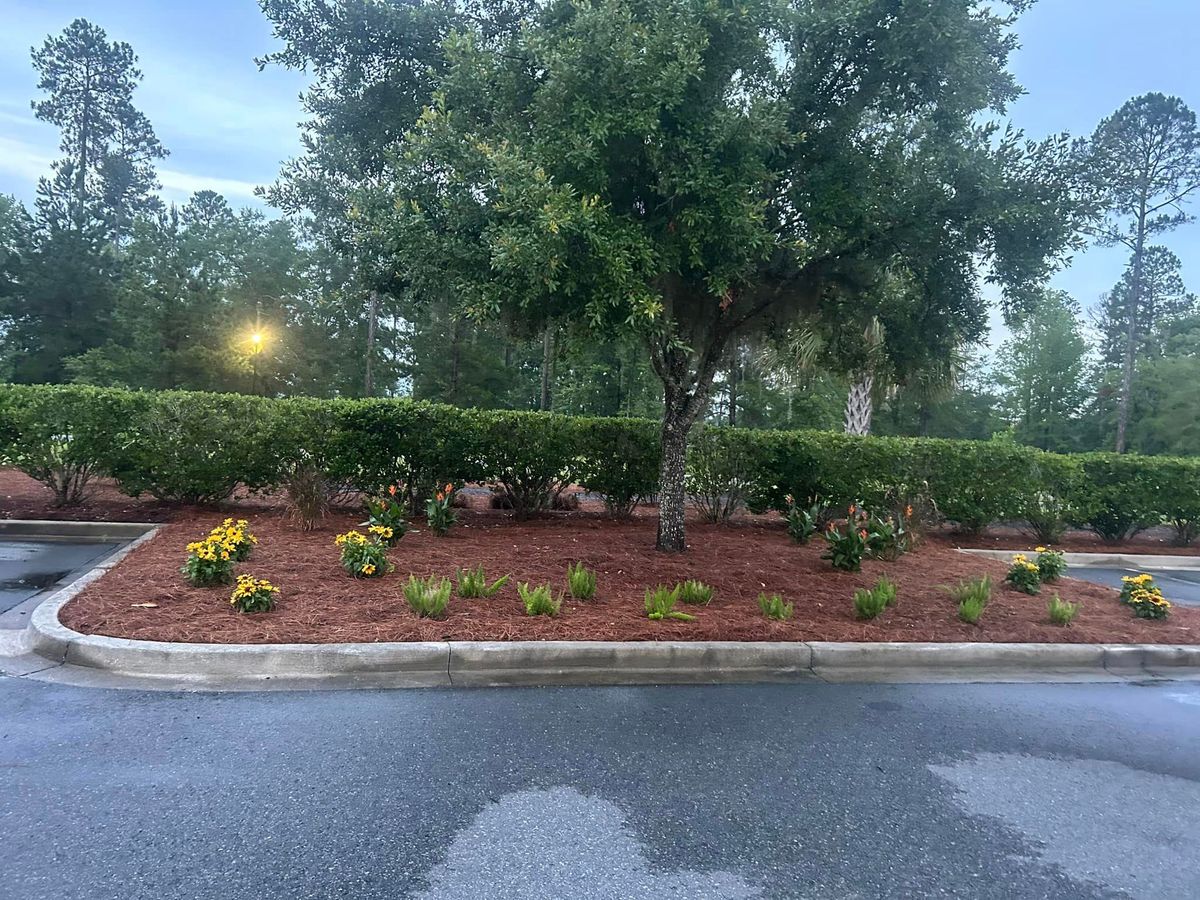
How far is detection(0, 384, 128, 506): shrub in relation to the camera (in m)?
9.40

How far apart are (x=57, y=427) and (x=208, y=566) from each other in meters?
5.49

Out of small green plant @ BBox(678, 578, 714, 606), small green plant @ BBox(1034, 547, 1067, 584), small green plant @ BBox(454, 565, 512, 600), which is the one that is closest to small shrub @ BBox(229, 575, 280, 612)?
small green plant @ BBox(454, 565, 512, 600)

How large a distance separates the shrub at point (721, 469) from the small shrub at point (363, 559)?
19.8 feet

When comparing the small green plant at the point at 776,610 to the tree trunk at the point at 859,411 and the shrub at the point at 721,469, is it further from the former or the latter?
the tree trunk at the point at 859,411

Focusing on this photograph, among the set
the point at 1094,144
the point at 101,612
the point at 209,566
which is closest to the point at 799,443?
the point at 1094,144

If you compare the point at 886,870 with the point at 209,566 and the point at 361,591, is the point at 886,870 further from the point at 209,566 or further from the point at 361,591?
the point at 209,566

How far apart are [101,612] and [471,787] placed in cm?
355

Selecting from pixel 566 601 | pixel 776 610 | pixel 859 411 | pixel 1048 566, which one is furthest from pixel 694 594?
pixel 859 411

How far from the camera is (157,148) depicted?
42469mm

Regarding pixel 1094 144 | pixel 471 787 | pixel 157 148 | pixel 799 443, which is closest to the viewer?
pixel 471 787

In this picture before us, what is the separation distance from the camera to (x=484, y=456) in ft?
33.7

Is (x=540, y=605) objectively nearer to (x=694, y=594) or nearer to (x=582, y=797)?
(x=694, y=594)

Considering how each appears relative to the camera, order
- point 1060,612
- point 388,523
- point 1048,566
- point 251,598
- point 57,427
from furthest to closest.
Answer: point 57,427 → point 1048,566 → point 388,523 → point 1060,612 → point 251,598

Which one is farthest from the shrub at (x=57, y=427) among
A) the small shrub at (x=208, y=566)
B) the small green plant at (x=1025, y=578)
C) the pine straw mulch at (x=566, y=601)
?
the small green plant at (x=1025, y=578)
